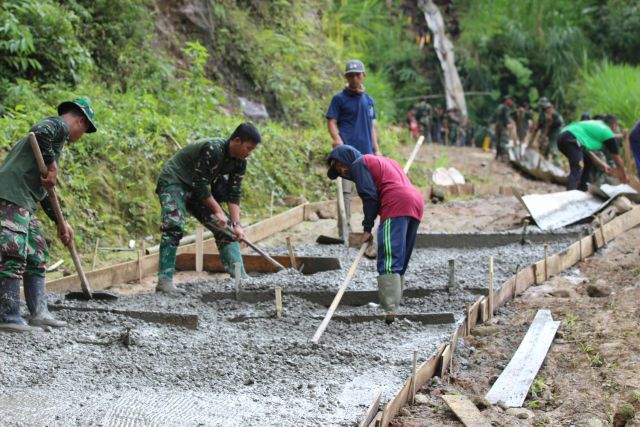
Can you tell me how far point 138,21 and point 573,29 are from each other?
71.2 feet

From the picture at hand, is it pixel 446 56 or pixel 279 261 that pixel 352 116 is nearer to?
pixel 279 261

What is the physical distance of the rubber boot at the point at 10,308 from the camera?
498 centimetres

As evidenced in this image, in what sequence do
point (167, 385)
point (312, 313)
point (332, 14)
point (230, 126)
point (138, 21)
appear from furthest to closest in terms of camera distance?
point (332, 14), point (138, 21), point (230, 126), point (312, 313), point (167, 385)

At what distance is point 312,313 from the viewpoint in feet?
19.4

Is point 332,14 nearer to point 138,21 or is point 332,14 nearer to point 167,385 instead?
point 138,21

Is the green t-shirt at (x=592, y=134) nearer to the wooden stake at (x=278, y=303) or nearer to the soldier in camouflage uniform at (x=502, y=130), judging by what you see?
the wooden stake at (x=278, y=303)

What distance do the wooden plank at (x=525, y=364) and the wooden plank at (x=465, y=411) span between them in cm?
24

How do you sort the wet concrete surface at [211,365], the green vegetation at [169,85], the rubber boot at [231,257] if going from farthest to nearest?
1. the green vegetation at [169,85]
2. the rubber boot at [231,257]
3. the wet concrete surface at [211,365]

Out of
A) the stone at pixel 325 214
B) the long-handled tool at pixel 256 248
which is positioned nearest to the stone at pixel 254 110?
the stone at pixel 325 214

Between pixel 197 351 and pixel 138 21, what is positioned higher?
pixel 138 21

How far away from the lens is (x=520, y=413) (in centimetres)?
412

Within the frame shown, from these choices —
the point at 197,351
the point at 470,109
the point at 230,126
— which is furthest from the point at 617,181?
the point at 470,109

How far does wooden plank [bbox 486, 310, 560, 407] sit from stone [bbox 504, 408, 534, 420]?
0.06 metres

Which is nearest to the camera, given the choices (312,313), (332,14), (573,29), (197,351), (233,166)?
(197,351)
